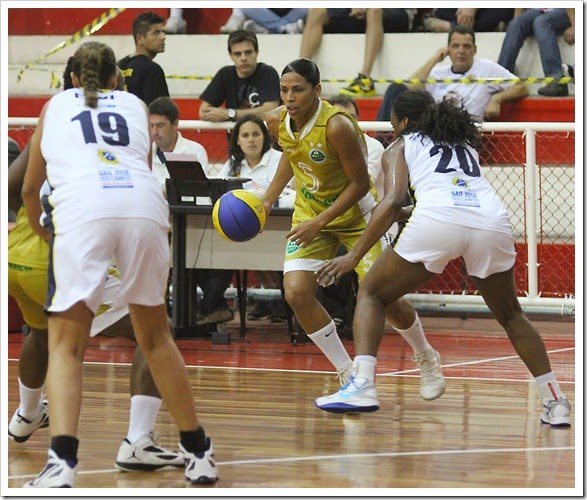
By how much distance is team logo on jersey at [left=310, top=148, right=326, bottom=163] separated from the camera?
5.88 m

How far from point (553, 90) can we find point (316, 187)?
5.08 meters

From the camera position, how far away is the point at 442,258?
5.33 meters

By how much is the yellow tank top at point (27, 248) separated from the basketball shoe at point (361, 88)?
6.66m

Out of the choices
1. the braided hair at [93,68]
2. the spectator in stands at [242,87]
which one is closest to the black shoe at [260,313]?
the spectator in stands at [242,87]

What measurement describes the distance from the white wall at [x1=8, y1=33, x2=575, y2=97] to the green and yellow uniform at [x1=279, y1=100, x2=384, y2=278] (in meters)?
5.35

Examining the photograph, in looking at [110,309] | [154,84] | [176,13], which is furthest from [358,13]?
[110,309]

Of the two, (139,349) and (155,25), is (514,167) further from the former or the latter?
(139,349)

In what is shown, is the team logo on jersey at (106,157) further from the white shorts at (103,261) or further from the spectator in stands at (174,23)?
the spectator in stands at (174,23)

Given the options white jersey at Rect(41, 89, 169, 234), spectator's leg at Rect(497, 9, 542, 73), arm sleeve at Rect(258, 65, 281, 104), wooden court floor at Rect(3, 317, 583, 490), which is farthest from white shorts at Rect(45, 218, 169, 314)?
spectator's leg at Rect(497, 9, 542, 73)

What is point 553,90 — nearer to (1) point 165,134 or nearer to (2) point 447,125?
(1) point 165,134

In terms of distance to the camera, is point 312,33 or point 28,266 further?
point 312,33

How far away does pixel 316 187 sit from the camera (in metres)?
6.02

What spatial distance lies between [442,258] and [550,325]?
425 cm

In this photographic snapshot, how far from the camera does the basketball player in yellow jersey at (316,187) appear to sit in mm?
5738
